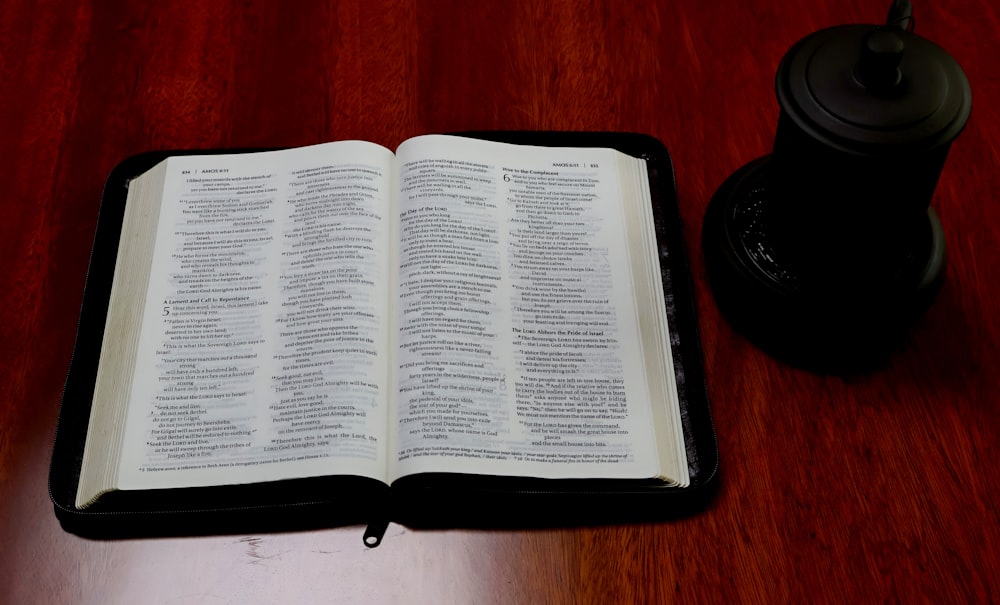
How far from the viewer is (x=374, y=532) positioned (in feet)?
2.37

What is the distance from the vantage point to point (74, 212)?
0.89 meters

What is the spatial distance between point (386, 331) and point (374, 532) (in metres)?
0.16

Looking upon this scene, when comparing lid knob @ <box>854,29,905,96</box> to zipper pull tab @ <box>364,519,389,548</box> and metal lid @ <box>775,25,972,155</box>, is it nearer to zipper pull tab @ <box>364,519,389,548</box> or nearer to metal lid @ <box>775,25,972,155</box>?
metal lid @ <box>775,25,972,155</box>

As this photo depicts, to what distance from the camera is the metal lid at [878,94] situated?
58 cm

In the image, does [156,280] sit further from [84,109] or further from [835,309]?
[835,309]

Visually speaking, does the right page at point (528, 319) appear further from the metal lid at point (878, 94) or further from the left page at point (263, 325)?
the metal lid at point (878, 94)

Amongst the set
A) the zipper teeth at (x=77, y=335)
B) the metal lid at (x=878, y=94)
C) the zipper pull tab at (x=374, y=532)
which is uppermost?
the metal lid at (x=878, y=94)

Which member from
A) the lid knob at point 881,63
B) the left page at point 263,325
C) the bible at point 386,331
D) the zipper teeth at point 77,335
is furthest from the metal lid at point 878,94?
the zipper teeth at point 77,335

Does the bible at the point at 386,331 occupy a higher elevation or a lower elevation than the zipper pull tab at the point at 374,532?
higher

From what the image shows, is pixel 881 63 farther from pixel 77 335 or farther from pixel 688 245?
pixel 77 335

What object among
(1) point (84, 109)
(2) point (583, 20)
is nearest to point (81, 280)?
(1) point (84, 109)

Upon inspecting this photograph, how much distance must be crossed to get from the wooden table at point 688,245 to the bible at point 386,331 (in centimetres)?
5

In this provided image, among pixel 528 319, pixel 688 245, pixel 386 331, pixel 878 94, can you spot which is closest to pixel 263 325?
pixel 386 331

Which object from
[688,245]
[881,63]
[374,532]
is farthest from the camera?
[688,245]
